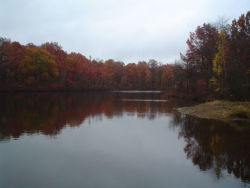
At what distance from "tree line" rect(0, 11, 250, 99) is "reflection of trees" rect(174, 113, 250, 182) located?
1153 centimetres

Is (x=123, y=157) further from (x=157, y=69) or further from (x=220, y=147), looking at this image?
(x=157, y=69)

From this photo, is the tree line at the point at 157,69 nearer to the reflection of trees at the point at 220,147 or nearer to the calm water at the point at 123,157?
the reflection of trees at the point at 220,147

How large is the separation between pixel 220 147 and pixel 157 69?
119 meters

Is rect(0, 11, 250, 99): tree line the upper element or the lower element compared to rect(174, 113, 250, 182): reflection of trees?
upper

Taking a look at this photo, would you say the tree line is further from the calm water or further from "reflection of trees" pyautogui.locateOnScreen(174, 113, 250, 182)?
the calm water

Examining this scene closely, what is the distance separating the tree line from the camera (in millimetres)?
27828

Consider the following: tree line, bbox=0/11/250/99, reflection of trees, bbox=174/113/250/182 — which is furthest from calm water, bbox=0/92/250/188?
tree line, bbox=0/11/250/99

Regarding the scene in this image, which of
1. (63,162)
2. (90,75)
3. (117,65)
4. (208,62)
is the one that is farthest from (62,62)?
(63,162)

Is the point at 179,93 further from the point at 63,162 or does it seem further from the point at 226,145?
the point at 63,162

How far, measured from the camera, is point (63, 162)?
8523 mm

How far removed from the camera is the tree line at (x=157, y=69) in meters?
27.8

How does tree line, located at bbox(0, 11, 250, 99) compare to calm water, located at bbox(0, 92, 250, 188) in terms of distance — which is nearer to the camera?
calm water, located at bbox(0, 92, 250, 188)

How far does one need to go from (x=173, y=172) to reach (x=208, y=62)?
35265mm

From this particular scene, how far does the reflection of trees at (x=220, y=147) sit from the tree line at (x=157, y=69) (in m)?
11.5
